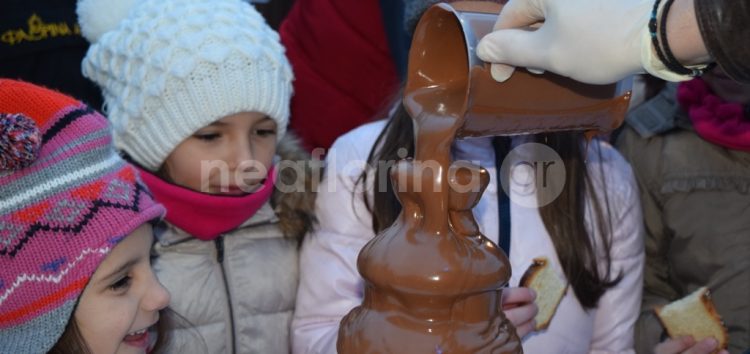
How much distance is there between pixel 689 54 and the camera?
4.12ft

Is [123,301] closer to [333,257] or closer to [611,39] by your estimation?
[333,257]

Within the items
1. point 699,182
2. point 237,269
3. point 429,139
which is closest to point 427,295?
point 429,139

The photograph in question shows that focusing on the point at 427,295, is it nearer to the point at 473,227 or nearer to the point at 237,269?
the point at 473,227

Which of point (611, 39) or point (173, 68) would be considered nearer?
point (611, 39)

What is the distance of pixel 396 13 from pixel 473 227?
1.64 m

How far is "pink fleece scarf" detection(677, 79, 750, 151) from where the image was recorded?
232 cm

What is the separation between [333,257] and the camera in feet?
6.68

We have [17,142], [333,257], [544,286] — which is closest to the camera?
[17,142]

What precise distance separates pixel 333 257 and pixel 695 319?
0.93 metres

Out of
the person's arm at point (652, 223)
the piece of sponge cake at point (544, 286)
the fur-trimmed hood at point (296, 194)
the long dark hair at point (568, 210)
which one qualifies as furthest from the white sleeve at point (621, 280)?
the fur-trimmed hood at point (296, 194)

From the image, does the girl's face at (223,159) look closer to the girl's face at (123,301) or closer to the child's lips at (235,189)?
the child's lips at (235,189)

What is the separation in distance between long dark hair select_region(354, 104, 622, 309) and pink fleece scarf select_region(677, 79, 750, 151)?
55 cm

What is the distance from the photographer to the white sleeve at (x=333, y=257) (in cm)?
198

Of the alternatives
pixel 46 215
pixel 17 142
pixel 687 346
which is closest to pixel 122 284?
pixel 46 215
